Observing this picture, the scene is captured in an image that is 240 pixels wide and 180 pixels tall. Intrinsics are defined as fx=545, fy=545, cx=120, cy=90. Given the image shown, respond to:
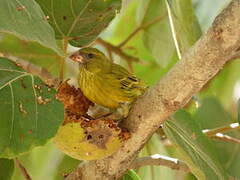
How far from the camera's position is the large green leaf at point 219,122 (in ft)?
5.71

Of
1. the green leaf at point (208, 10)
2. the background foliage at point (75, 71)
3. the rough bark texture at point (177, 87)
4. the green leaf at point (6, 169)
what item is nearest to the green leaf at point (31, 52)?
the background foliage at point (75, 71)

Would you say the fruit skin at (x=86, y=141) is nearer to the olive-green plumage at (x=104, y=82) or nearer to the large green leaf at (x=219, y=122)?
the olive-green plumage at (x=104, y=82)

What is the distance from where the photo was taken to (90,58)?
1484mm

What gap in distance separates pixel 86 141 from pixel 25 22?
296 millimetres

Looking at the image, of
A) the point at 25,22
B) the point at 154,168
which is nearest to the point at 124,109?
the point at 25,22

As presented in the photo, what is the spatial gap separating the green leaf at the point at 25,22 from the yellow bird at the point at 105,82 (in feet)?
1.03

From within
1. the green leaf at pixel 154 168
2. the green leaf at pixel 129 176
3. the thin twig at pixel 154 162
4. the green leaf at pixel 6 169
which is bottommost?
the green leaf at pixel 6 169

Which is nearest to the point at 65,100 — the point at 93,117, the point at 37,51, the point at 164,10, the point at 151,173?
the point at 93,117

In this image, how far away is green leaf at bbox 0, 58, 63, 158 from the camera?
1026mm

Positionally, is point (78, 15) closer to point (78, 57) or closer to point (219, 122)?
point (78, 57)

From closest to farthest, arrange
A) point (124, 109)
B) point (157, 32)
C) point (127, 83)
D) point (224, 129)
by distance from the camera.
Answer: point (124, 109)
point (127, 83)
point (224, 129)
point (157, 32)

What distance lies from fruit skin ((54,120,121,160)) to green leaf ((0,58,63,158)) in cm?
7

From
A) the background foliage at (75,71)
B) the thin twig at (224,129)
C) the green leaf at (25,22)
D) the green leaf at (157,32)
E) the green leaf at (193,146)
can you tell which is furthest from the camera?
the green leaf at (157,32)

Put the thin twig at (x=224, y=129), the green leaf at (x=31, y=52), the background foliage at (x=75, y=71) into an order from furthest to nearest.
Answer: the green leaf at (x=31, y=52) → the thin twig at (x=224, y=129) → the background foliage at (x=75, y=71)
